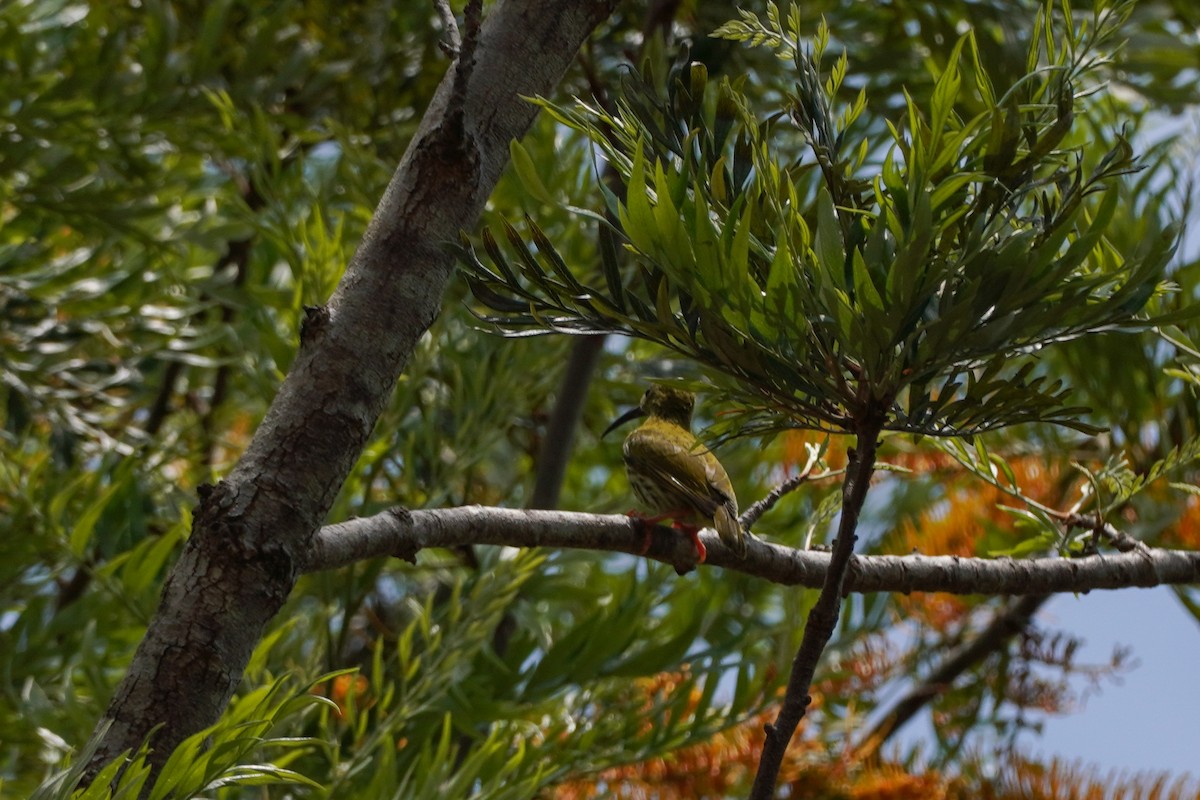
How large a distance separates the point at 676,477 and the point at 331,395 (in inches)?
20.0

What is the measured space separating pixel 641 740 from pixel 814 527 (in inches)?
15.5

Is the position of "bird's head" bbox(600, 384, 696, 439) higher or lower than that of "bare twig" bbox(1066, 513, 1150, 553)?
higher

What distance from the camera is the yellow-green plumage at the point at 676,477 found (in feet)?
3.00

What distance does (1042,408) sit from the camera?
467 mm

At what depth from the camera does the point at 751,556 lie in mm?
588

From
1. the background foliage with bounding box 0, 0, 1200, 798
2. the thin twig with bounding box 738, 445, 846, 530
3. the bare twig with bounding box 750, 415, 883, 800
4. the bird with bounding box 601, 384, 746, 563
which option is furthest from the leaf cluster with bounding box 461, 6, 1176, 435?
the bird with bounding box 601, 384, 746, 563

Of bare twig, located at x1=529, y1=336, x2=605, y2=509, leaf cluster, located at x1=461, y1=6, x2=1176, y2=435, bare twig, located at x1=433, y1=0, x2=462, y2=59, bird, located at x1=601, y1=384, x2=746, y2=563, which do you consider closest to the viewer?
leaf cluster, located at x1=461, y1=6, x2=1176, y2=435

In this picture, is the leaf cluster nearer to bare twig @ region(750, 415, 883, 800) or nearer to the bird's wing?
bare twig @ region(750, 415, 883, 800)

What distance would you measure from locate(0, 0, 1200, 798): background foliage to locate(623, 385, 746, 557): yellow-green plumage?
63mm

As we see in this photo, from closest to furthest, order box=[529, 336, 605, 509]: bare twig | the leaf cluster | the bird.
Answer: the leaf cluster, the bird, box=[529, 336, 605, 509]: bare twig

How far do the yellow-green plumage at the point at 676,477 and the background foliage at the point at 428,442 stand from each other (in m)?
0.06

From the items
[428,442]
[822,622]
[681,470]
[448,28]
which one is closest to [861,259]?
[822,622]

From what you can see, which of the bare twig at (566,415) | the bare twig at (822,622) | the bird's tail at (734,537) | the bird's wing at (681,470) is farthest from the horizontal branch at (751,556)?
the bare twig at (566,415)

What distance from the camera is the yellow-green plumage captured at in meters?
0.92
